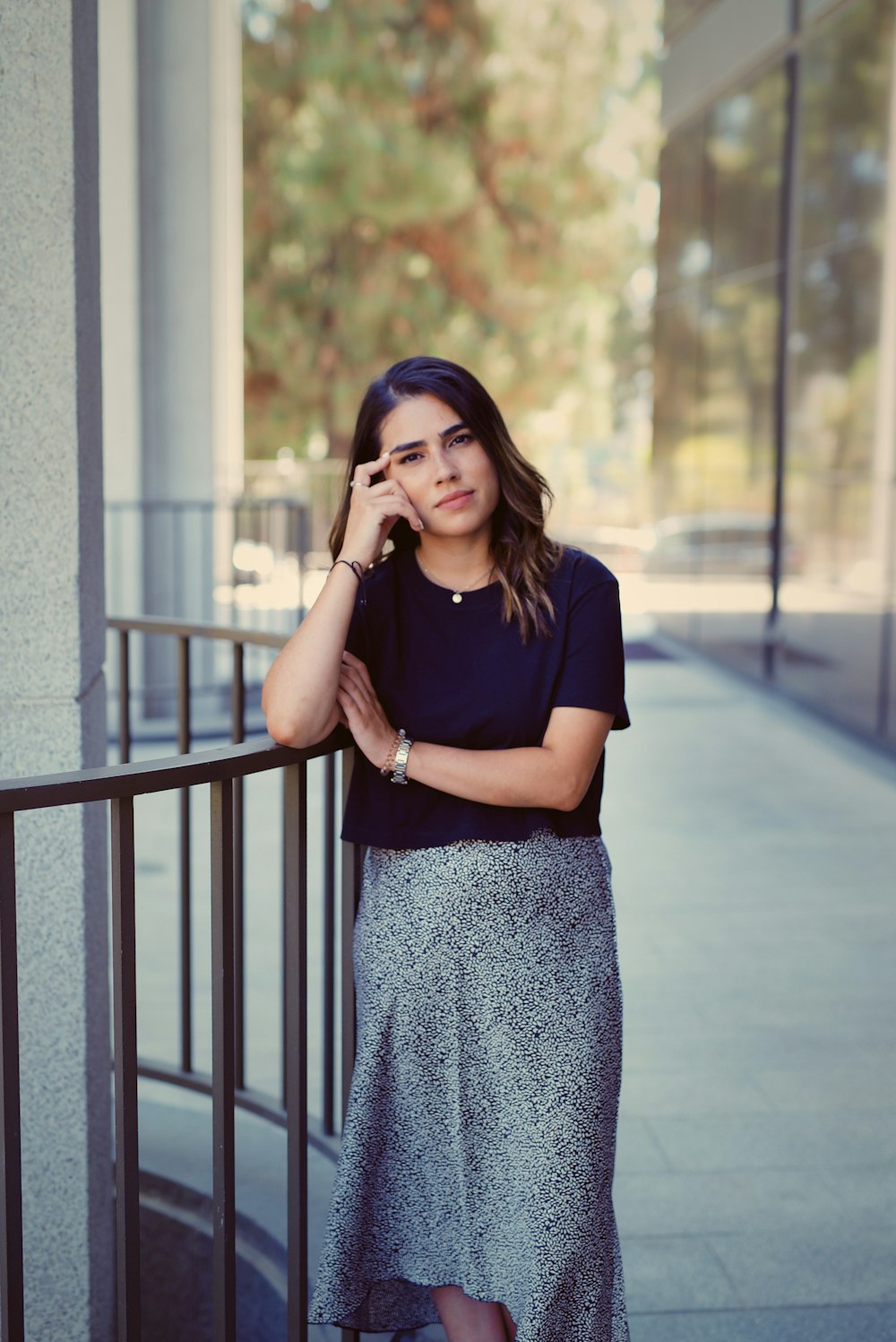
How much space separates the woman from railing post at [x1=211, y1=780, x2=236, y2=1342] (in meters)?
0.21

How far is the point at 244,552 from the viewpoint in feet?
60.6

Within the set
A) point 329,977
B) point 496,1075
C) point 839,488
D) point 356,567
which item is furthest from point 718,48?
point 496,1075

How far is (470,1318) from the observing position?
241 centimetres

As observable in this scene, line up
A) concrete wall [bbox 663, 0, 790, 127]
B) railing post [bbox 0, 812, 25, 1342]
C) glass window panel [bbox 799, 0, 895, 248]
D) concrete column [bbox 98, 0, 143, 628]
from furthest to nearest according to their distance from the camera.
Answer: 1. concrete wall [bbox 663, 0, 790, 127]
2. concrete column [bbox 98, 0, 143, 628]
3. glass window panel [bbox 799, 0, 895, 248]
4. railing post [bbox 0, 812, 25, 1342]

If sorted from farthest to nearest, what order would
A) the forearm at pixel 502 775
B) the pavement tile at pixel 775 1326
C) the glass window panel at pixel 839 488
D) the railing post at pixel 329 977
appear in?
the glass window panel at pixel 839 488 < the railing post at pixel 329 977 < the pavement tile at pixel 775 1326 < the forearm at pixel 502 775

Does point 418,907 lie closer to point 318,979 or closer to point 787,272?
point 318,979

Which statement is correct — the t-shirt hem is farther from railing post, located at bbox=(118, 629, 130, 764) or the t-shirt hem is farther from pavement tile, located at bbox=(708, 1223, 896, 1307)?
pavement tile, located at bbox=(708, 1223, 896, 1307)

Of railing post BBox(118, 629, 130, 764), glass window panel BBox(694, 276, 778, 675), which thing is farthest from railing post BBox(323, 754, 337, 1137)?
glass window panel BBox(694, 276, 778, 675)

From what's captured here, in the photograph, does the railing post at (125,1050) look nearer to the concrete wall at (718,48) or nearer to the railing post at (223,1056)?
the railing post at (223,1056)

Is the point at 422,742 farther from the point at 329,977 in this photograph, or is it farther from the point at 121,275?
the point at 121,275

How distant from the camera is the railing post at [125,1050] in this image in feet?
6.40

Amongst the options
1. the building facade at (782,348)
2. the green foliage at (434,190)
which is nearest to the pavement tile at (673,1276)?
the building facade at (782,348)

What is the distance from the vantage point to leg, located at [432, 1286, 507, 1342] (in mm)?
2408

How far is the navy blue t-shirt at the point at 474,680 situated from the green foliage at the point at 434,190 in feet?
64.9
